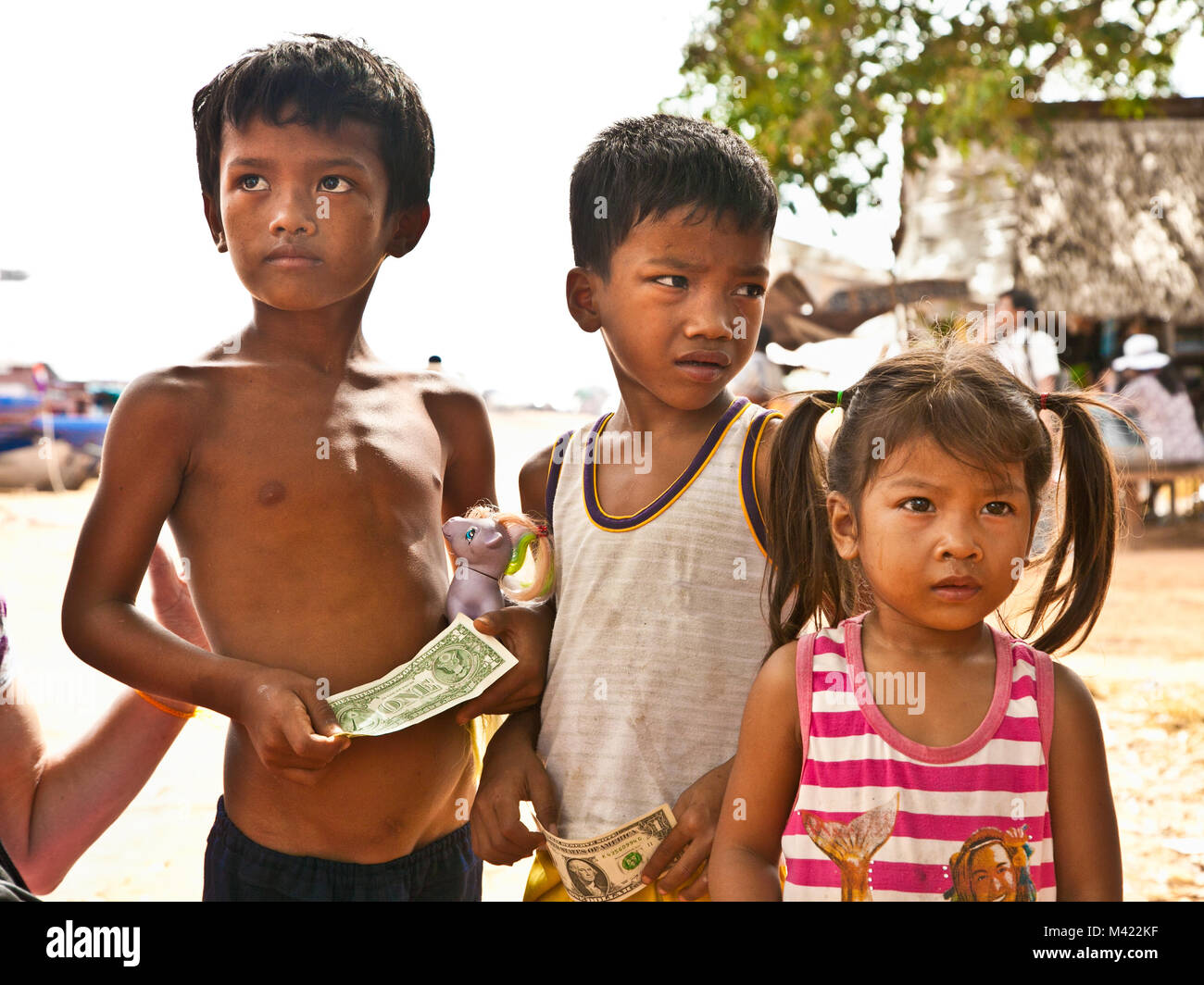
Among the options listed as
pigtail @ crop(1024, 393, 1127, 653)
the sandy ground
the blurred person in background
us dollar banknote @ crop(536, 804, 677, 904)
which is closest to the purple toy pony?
us dollar banknote @ crop(536, 804, 677, 904)

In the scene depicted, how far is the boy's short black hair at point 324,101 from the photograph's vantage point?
2006 millimetres

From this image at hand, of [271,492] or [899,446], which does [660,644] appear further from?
[271,492]

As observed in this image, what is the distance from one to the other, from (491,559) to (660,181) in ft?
2.51

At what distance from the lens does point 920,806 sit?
172 centimetres

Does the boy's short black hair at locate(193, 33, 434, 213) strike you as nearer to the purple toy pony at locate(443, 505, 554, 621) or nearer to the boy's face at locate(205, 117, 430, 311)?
the boy's face at locate(205, 117, 430, 311)

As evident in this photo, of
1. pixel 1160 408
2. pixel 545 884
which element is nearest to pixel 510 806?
pixel 545 884

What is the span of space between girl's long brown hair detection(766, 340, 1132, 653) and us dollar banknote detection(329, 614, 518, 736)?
1.70 ft

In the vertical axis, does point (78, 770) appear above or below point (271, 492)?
below

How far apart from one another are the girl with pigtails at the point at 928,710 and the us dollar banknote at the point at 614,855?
0.15 metres

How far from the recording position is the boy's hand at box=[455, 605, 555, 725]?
2.03 metres

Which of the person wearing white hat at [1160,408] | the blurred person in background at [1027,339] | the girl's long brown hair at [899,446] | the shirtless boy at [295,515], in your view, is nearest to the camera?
the girl's long brown hair at [899,446]

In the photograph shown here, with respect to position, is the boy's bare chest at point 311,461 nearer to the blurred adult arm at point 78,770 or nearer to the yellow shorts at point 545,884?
the blurred adult arm at point 78,770

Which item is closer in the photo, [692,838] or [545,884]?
[692,838]

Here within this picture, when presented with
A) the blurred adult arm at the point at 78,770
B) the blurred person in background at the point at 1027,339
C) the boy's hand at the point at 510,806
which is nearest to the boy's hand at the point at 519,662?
the boy's hand at the point at 510,806
